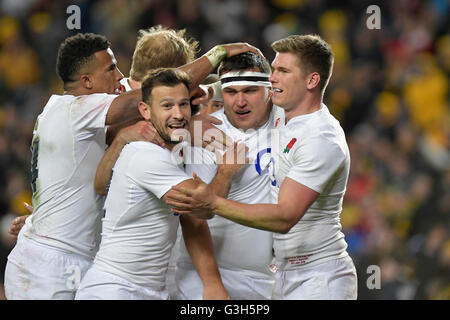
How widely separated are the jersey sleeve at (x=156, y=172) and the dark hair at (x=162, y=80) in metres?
0.37

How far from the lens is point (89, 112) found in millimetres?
4531

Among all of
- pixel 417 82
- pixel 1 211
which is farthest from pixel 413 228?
pixel 1 211

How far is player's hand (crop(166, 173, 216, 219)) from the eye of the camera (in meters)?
4.05

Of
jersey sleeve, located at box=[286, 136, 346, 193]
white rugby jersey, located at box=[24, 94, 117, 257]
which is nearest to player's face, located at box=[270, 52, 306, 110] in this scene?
jersey sleeve, located at box=[286, 136, 346, 193]

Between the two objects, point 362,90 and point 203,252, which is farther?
point 362,90

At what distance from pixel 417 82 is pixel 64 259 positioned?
6530mm

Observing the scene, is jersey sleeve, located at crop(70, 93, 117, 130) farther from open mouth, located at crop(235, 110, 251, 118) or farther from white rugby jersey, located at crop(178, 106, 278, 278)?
open mouth, located at crop(235, 110, 251, 118)

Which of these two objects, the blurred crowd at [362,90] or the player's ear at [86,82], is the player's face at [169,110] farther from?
the blurred crowd at [362,90]

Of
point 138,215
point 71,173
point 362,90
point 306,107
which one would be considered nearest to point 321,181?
point 306,107

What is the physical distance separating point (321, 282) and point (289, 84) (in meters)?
1.24

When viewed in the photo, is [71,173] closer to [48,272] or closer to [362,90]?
[48,272]

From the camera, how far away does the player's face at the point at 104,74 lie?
15.6 feet

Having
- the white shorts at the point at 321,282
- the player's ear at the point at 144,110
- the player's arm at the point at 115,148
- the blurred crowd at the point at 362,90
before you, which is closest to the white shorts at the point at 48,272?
the player's arm at the point at 115,148

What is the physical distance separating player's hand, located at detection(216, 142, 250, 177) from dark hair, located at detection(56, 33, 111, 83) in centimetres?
107
